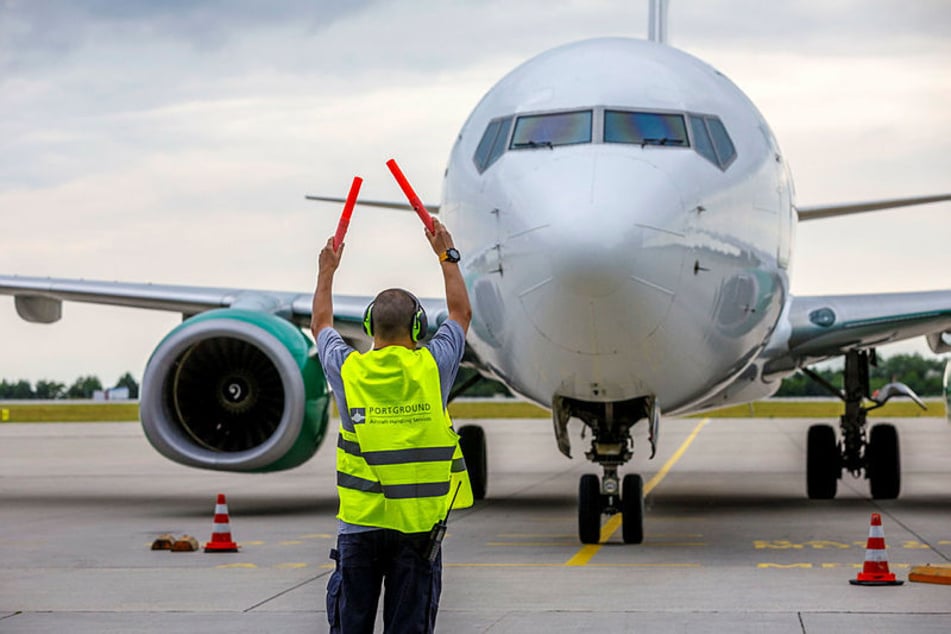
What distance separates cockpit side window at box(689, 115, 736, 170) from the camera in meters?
10.3

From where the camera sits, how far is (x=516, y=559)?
10211 millimetres

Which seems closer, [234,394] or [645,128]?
[645,128]

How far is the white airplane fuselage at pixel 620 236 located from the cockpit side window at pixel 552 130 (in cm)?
5

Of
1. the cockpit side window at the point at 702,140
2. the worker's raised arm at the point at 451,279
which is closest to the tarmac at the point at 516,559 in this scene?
the worker's raised arm at the point at 451,279

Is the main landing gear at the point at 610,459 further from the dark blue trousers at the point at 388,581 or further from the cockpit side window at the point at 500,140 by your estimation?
the dark blue trousers at the point at 388,581

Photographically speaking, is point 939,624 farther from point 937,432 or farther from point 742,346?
point 937,432

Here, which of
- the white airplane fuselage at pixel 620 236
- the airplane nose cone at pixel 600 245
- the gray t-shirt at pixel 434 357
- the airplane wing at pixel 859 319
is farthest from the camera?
the airplane wing at pixel 859 319

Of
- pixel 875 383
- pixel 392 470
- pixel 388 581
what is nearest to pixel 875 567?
pixel 388 581

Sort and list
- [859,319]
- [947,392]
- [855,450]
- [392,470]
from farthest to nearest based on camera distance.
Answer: [947,392], [855,450], [859,319], [392,470]

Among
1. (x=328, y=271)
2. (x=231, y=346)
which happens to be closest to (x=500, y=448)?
(x=231, y=346)

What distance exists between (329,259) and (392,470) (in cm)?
85

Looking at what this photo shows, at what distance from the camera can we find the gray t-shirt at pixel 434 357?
16.4 feet

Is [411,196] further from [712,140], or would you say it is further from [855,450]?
[855,450]

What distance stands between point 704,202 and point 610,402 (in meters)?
1.65
